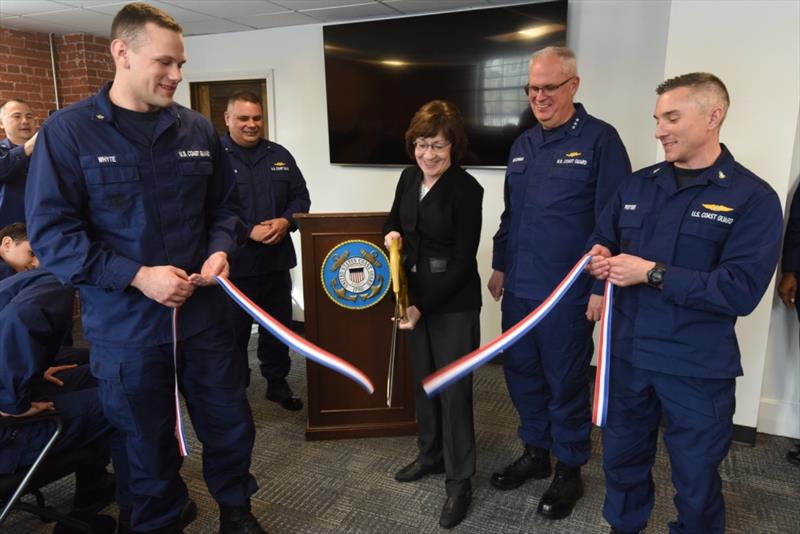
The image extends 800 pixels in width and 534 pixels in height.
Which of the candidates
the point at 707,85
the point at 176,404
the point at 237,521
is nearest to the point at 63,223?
the point at 176,404

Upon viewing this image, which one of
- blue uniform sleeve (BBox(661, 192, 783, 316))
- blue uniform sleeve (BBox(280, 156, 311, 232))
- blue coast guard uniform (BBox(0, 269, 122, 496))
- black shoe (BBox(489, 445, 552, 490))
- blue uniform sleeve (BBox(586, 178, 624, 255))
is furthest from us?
blue uniform sleeve (BBox(280, 156, 311, 232))

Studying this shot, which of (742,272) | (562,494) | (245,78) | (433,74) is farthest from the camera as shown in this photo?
(245,78)

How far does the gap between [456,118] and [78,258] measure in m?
1.41

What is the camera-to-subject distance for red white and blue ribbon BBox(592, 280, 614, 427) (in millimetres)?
1937

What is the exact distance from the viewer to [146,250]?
72.1 inches

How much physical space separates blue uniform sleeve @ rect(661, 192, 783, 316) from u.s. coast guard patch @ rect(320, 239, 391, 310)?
5.00 ft

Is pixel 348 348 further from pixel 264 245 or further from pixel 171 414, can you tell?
pixel 171 414

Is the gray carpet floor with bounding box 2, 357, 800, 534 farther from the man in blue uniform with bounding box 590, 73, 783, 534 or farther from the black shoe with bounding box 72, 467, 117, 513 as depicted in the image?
the man in blue uniform with bounding box 590, 73, 783, 534

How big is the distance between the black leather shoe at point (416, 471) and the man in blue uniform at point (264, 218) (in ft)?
3.52

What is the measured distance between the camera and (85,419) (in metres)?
2.10

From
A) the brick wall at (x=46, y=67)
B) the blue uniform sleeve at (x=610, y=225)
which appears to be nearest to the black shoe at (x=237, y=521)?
the blue uniform sleeve at (x=610, y=225)

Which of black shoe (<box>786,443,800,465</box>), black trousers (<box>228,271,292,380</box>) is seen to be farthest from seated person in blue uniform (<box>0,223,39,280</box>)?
black shoe (<box>786,443,800,465</box>)

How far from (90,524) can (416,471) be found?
1.38 meters

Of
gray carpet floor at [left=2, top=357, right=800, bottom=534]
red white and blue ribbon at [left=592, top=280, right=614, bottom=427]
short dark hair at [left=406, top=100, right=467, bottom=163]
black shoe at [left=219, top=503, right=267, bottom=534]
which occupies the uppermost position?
short dark hair at [left=406, top=100, right=467, bottom=163]
